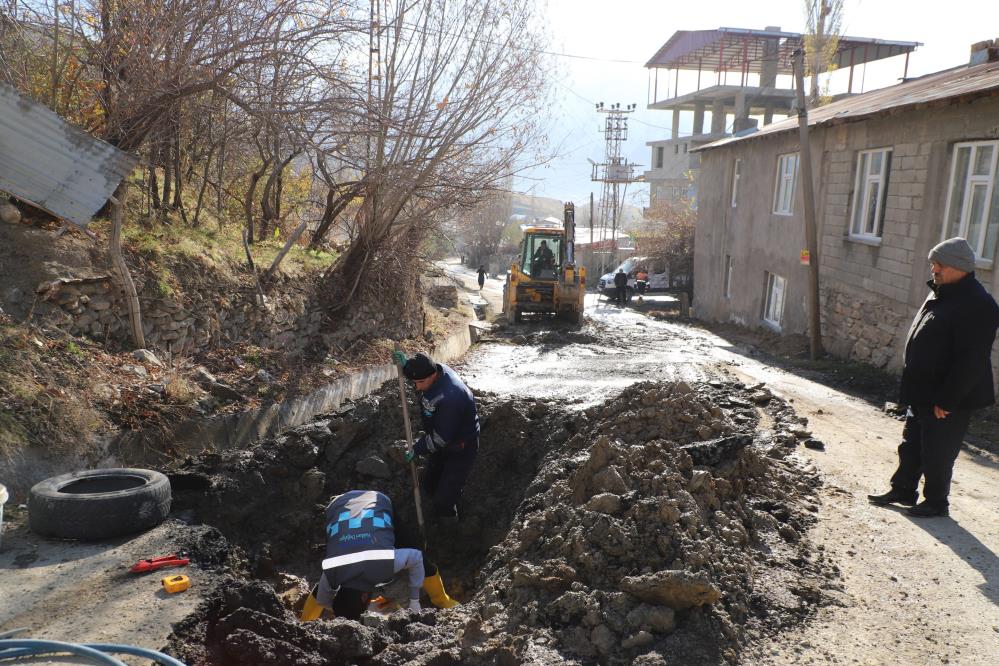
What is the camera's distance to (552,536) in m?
4.55

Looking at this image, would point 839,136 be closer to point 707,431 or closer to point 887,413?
point 887,413

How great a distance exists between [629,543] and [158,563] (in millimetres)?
2904

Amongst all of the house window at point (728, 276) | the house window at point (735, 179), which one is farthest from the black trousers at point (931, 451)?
the house window at point (728, 276)

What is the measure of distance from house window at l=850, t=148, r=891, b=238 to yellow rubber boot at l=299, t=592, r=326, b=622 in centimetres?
1128

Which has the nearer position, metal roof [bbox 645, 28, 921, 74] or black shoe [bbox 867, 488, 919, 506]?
black shoe [bbox 867, 488, 919, 506]

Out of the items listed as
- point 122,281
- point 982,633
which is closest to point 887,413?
point 982,633

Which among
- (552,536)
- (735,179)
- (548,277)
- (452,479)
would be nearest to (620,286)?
(735,179)

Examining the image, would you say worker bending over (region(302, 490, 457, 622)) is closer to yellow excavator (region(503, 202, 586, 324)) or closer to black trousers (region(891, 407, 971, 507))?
black trousers (region(891, 407, 971, 507))

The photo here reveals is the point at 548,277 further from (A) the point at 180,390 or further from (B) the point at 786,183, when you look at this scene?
(A) the point at 180,390

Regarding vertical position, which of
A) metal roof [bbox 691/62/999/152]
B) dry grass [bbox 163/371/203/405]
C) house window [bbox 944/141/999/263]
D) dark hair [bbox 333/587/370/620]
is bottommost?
dark hair [bbox 333/587/370/620]

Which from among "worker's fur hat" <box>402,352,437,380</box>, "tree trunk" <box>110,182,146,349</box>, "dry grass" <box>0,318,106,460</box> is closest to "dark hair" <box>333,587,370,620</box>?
"worker's fur hat" <box>402,352,437,380</box>

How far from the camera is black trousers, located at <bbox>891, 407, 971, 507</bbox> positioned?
467 cm

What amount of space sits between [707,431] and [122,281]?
19.1ft

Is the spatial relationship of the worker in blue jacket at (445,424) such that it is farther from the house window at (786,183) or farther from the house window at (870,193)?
the house window at (786,183)
